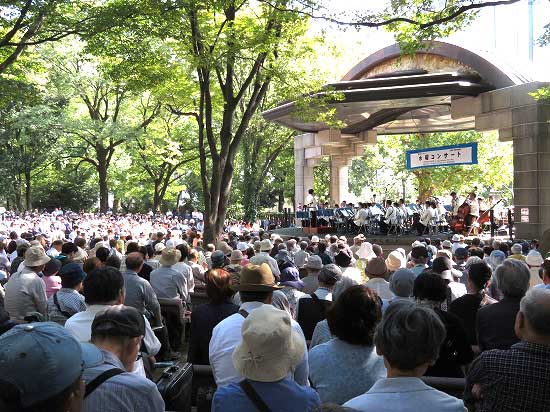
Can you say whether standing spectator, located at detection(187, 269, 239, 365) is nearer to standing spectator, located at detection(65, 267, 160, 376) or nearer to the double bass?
standing spectator, located at detection(65, 267, 160, 376)

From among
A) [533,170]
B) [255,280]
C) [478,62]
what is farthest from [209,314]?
[478,62]

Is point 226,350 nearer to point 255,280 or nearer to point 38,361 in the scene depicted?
point 255,280

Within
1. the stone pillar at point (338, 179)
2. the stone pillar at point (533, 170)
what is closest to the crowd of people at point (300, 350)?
the stone pillar at point (533, 170)

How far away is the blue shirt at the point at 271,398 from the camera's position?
227cm

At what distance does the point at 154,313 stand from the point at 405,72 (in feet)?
62.4

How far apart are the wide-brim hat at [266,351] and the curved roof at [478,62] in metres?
18.3

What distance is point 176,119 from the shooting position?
39.0 metres

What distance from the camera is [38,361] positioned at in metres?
1.63

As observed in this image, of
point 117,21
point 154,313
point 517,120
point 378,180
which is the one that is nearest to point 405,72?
point 517,120

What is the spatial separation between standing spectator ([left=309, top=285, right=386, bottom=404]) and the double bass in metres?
18.7

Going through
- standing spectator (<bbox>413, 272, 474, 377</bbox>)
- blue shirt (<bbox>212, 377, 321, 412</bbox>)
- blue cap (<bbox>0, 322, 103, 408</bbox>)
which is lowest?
standing spectator (<bbox>413, 272, 474, 377</bbox>)

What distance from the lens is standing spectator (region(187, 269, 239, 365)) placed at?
4.48 meters

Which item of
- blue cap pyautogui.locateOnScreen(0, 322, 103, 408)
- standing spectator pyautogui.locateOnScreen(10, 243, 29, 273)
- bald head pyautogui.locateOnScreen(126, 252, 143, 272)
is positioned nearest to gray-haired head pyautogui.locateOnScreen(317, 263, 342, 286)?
bald head pyautogui.locateOnScreen(126, 252, 143, 272)

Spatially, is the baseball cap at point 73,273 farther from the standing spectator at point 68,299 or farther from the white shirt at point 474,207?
the white shirt at point 474,207
